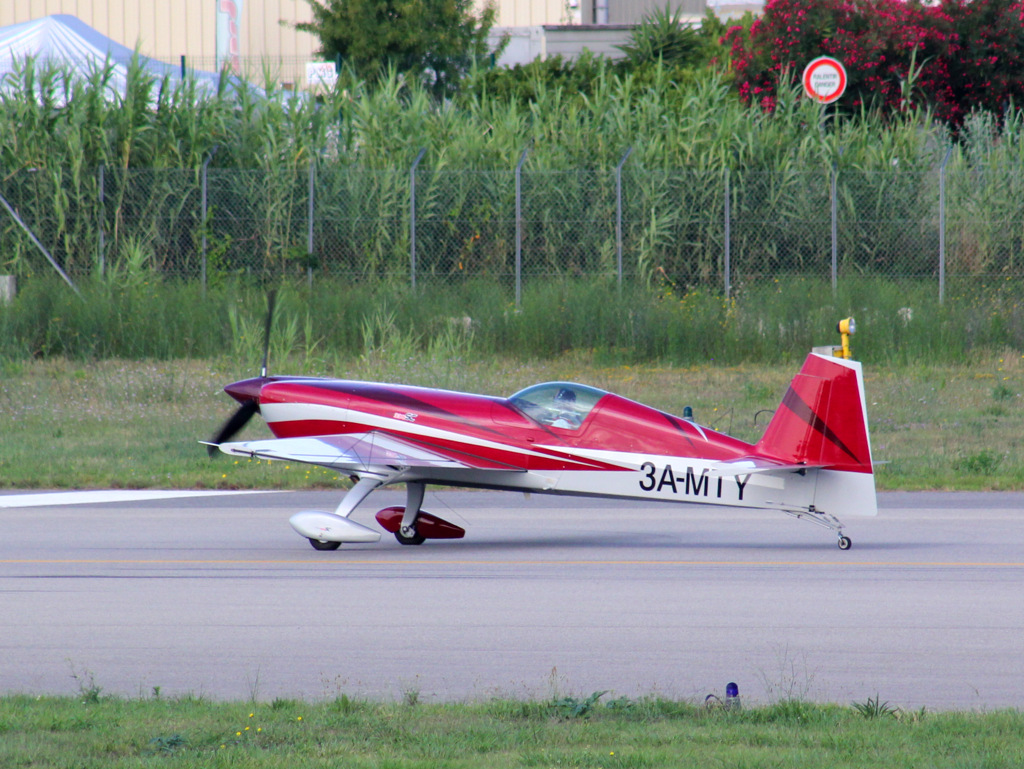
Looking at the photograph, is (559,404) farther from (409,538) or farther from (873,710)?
(873,710)

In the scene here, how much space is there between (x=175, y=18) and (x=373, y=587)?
51.3 metres

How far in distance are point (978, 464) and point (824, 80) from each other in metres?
11.9

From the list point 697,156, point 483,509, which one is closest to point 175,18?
point 697,156

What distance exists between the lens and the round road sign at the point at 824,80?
918 inches

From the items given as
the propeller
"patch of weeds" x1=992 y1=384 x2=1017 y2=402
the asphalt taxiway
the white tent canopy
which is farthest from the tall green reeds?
the white tent canopy

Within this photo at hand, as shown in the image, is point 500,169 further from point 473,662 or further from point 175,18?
point 175,18

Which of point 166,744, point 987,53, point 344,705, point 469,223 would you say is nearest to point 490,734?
point 344,705

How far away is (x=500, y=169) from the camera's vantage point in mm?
22234

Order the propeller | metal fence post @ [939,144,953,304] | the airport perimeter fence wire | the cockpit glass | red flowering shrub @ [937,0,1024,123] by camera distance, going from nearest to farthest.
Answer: the cockpit glass < the propeller < metal fence post @ [939,144,953,304] < the airport perimeter fence wire < red flowering shrub @ [937,0,1024,123]

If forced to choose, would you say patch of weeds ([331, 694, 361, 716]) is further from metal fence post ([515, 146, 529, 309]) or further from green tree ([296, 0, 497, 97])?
green tree ([296, 0, 497, 97])

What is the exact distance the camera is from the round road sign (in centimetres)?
2333

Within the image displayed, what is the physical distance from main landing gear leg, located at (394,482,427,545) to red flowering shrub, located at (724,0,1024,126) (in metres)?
20.4

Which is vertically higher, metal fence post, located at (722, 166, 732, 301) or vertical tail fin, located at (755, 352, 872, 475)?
metal fence post, located at (722, 166, 732, 301)

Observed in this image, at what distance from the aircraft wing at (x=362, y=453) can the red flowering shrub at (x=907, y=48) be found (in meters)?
20.4
